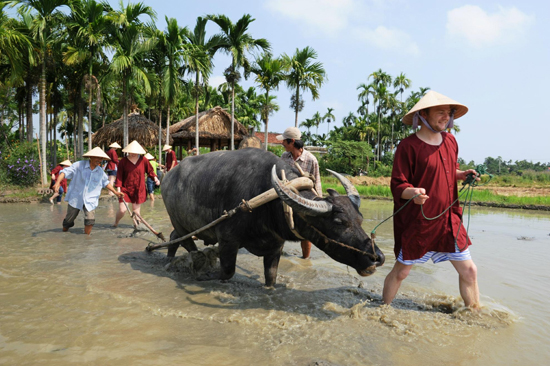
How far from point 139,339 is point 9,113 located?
40.6 m

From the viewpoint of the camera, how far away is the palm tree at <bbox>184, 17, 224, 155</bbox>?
16453mm

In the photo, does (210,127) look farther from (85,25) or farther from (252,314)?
(252,314)

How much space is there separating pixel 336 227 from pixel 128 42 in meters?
14.5

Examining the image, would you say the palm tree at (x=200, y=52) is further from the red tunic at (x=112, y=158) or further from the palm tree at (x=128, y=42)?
the red tunic at (x=112, y=158)

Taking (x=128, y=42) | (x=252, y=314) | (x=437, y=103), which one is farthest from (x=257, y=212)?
(x=128, y=42)

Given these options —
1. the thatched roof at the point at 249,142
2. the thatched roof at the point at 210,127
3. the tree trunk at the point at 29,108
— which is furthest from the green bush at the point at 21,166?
the thatched roof at the point at 249,142

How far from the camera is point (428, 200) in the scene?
9.27 feet

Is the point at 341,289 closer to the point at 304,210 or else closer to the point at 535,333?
the point at 304,210

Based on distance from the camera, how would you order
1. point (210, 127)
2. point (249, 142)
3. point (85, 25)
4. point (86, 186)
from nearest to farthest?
point (86, 186) < point (85, 25) < point (210, 127) < point (249, 142)

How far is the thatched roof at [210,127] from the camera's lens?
64.0 ft

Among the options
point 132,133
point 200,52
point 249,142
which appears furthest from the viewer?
point 249,142

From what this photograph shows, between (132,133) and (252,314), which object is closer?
(252,314)

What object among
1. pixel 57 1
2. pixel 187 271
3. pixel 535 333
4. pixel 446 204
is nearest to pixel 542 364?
pixel 535 333

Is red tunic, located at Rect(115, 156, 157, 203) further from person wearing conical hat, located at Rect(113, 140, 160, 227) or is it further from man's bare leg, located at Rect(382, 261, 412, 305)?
man's bare leg, located at Rect(382, 261, 412, 305)
